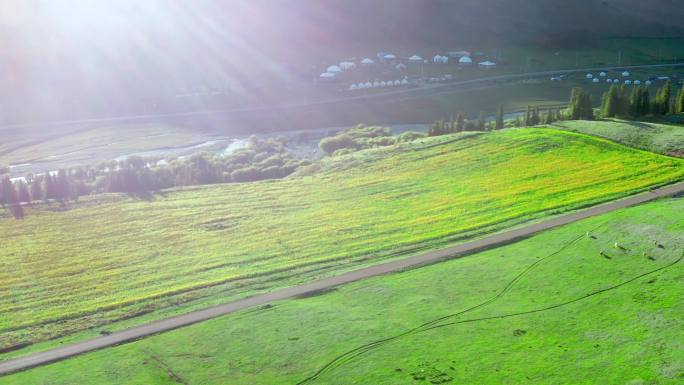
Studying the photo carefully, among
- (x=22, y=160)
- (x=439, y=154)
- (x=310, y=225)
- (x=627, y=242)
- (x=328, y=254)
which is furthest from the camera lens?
(x=22, y=160)

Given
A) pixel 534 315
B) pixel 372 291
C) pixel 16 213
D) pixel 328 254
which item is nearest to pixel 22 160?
pixel 16 213

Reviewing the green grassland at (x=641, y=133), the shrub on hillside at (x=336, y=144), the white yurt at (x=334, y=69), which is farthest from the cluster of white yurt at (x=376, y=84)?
the green grassland at (x=641, y=133)

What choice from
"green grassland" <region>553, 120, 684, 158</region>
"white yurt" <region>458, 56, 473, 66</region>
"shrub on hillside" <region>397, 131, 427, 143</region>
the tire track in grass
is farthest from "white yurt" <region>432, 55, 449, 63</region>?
the tire track in grass

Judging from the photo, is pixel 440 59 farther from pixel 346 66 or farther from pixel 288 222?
pixel 288 222

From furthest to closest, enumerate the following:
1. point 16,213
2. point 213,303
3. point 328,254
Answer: point 16,213, point 328,254, point 213,303

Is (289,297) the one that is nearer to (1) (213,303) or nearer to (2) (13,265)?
(1) (213,303)

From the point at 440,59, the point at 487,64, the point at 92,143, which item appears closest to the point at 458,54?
the point at 440,59

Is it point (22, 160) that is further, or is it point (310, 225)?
point (22, 160)
